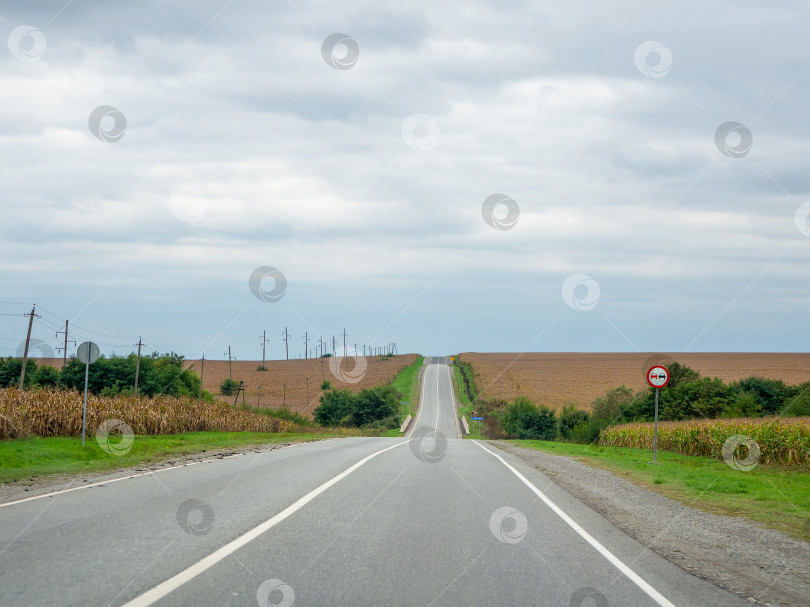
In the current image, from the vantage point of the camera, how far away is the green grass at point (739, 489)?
12742mm

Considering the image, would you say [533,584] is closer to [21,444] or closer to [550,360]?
[21,444]

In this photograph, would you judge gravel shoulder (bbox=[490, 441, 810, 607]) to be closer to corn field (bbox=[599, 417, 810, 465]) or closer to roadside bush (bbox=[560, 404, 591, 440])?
corn field (bbox=[599, 417, 810, 465])

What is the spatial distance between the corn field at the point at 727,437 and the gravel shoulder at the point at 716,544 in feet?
38.1

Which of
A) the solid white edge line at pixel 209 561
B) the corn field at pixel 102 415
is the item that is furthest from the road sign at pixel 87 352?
the solid white edge line at pixel 209 561

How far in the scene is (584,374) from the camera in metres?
140

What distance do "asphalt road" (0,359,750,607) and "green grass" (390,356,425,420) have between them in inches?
2312

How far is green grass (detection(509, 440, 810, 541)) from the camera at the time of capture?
12.7 m

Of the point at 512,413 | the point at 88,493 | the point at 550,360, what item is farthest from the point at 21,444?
the point at 550,360

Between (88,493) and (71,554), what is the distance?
5.51m

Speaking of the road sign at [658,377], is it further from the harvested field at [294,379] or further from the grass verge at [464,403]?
the harvested field at [294,379]

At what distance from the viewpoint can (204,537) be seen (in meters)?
8.35

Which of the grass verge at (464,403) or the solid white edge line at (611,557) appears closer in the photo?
the solid white edge line at (611,557)

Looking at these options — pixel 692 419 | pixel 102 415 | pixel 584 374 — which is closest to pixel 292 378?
pixel 584 374

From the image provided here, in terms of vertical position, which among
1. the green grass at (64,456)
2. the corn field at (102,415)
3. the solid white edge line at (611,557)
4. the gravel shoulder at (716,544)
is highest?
the corn field at (102,415)
